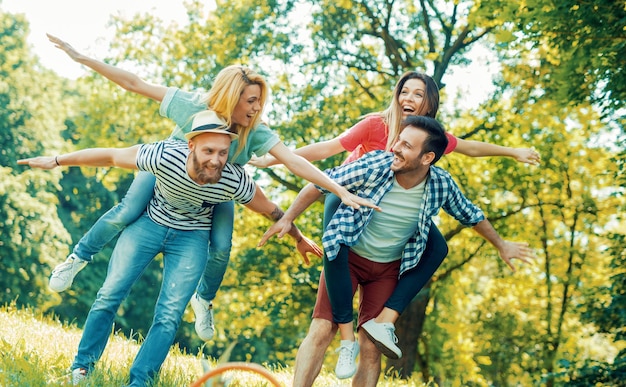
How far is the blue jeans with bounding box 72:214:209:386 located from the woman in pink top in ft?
2.83

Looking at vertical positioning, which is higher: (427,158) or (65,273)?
(427,158)

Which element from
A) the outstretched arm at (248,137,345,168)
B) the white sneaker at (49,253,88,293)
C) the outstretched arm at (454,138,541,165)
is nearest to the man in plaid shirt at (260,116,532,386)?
the outstretched arm at (248,137,345,168)

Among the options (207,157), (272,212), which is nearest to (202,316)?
(272,212)

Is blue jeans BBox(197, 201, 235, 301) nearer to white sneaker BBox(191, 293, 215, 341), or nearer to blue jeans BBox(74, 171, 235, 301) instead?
blue jeans BBox(74, 171, 235, 301)

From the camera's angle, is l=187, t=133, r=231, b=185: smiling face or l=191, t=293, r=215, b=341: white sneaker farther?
l=191, t=293, r=215, b=341: white sneaker

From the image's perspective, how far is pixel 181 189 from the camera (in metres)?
4.66

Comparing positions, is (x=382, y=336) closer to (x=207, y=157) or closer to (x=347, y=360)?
(x=347, y=360)

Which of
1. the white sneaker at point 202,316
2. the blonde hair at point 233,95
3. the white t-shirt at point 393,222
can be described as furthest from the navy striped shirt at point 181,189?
the white sneaker at point 202,316

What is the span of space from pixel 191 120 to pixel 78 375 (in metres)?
1.71

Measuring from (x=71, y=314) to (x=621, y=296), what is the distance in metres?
24.3

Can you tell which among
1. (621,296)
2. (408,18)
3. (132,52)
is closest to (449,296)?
(408,18)

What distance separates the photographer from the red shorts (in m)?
4.88

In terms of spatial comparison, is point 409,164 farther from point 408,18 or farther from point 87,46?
point 87,46

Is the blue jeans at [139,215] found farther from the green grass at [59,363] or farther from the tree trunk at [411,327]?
the tree trunk at [411,327]
